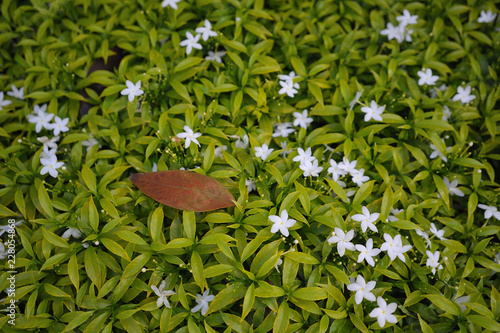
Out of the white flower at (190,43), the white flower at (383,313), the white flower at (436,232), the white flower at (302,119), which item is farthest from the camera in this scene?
the white flower at (190,43)

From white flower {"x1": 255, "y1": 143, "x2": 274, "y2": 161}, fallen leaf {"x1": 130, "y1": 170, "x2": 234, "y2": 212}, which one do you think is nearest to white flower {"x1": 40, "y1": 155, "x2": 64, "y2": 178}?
fallen leaf {"x1": 130, "y1": 170, "x2": 234, "y2": 212}

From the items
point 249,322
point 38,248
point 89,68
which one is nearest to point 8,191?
point 38,248

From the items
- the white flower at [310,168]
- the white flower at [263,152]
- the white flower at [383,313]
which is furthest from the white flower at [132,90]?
the white flower at [383,313]

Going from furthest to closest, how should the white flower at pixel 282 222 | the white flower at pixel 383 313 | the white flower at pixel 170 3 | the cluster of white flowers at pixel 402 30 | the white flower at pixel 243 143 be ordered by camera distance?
the cluster of white flowers at pixel 402 30 < the white flower at pixel 170 3 < the white flower at pixel 243 143 < the white flower at pixel 282 222 < the white flower at pixel 383 313

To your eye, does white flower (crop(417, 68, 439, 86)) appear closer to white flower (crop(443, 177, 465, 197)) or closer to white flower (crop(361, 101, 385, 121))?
white flower (crop(361, 101, 385, 121))

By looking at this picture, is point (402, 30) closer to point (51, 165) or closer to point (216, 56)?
point (216, 56)

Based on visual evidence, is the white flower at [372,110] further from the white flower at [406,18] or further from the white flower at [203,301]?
the white flower at [203,301]

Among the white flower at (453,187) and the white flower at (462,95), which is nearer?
the white flower at (453,187)

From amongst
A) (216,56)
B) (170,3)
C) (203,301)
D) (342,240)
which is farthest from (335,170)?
(170,3)
